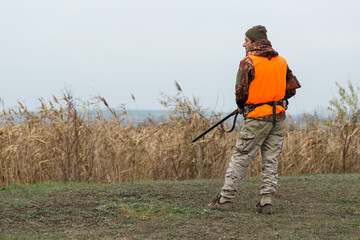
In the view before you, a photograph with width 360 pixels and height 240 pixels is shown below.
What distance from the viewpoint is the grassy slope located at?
509 centimetres

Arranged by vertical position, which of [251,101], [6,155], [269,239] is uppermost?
[251,101]

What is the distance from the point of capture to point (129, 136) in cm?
975

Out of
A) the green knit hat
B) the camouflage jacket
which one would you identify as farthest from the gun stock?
the green knit hat

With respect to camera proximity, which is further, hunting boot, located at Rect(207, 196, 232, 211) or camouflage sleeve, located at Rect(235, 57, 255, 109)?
hunting boot, located at Rect(207, 196, 232, 211)

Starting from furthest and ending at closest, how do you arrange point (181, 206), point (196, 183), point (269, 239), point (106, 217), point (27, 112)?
point (27, 112)
point (196, 183)
point (181, 206)
point (106, 217)
point (269, 239)

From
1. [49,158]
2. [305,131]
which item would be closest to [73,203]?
[49,158]

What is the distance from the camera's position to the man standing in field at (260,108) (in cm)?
577

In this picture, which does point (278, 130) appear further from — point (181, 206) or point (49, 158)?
point (49, 158)

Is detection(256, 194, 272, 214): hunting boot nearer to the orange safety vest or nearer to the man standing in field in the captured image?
the man standing in field

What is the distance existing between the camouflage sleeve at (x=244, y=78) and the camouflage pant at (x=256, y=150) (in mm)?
351

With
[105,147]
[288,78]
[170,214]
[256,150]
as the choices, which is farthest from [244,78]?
[105,147]

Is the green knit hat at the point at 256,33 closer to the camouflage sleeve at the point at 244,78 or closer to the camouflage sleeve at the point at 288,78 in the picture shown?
the camouflage sleeve at the point at 244,78

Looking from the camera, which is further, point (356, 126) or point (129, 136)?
point (356, 126)

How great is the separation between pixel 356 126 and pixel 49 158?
6854 millimetres
